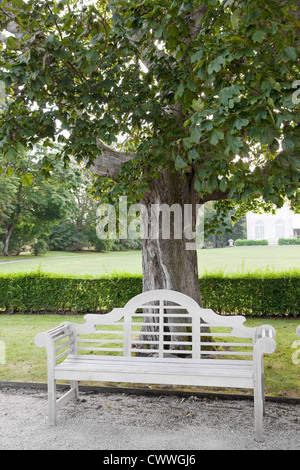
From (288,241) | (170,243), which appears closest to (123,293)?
(170,243)

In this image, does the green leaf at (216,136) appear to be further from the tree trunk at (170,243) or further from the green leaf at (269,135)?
the tree trunk at (170,243)

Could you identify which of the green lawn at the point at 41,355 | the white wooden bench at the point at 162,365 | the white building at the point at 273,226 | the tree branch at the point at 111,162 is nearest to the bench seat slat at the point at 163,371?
the white wooden bench at the point at 162,365

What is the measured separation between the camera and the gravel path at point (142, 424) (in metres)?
3.08

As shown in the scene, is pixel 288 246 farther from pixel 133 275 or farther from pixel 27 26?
pixel 27 26

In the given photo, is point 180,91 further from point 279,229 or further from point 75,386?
point 279,229

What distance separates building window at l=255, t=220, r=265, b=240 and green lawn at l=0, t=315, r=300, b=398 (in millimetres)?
32554

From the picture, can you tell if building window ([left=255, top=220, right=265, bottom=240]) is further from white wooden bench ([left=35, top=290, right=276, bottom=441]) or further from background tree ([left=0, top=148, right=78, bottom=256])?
white wooden bench ([left=35, top=290, right=276, bottom=441])

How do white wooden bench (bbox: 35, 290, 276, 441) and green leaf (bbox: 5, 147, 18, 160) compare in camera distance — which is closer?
white wooden bench (bbox: 35, 290, 276, 441)

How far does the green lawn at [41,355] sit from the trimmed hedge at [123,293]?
0.38 m

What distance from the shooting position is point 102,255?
2833cm

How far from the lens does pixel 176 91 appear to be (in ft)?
9.93

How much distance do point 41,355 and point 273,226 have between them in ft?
120

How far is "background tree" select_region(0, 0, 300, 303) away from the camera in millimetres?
2605

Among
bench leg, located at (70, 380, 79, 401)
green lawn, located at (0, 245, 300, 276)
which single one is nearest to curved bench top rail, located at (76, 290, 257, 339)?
bench leg, located at (70, 380, 79, 401)
